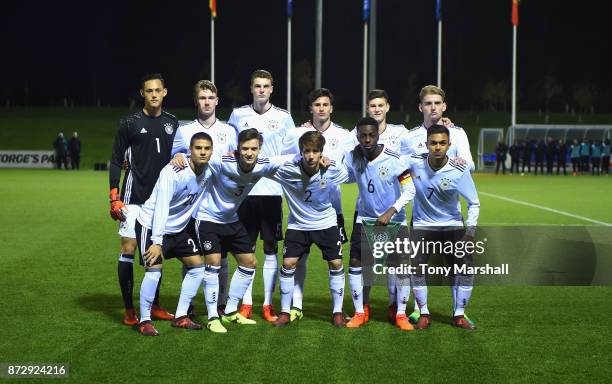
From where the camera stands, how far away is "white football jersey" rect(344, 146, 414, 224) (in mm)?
7914

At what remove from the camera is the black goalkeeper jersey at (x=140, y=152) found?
8.03 metres

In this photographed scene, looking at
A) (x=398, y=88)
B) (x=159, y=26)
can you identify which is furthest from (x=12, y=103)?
(x=398, y=88)

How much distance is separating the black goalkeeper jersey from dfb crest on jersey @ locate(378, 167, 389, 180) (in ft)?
6.34

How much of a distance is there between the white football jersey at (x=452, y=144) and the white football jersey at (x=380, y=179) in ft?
1.40

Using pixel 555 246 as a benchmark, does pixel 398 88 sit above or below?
above

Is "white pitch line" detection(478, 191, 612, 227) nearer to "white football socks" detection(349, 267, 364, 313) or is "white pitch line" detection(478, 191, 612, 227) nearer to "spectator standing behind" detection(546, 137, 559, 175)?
"white football socks" detection(349, 267, 364, 313)

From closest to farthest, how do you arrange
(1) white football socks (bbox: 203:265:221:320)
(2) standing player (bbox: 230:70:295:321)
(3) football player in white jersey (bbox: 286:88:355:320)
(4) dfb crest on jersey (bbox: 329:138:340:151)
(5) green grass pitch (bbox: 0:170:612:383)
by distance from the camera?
(5) green grass pitch (bbox: 0:170:612:383), (1) white football socks (bbox: 203:265:221:320), (3) football player in white jersey (bbox: 286:88:355:320), (4) dfb crest on jersey (bbox: 329:138:340:151), (2) standing player (bbox: 230:70:295:321)

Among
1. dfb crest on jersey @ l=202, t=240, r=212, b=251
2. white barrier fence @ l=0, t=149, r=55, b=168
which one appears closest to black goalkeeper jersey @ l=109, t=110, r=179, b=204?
dfb crest on jersey @ l=202, t=240, r=212, b=251

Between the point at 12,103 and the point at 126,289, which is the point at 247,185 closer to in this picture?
the point at 126,289

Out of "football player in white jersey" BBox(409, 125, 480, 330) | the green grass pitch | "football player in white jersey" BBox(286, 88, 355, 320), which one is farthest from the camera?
"football player in white jersey" BBox(286, 88, 355, 320)

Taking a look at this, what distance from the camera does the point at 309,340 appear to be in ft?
24.4

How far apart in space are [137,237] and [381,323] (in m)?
2.35

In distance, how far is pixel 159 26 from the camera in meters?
122

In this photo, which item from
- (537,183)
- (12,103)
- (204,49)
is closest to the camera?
(537,183)
